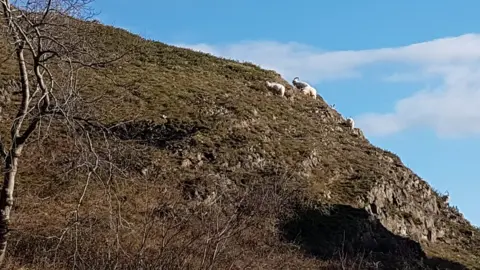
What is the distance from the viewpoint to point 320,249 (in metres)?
20.2

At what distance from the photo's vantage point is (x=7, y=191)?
36.9 feet

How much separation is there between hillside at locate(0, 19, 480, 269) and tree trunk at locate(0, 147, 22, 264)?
1108mm

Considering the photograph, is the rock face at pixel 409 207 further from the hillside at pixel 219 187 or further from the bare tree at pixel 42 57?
the bare tree at pixel 42 57

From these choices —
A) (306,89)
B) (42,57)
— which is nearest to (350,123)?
(306,89)

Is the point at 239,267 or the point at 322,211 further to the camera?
the point at 322,211

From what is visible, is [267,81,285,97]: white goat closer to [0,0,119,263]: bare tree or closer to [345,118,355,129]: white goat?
[345,118,355,129]: white goat

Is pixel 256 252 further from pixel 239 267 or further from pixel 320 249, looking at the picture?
pixel 320 249

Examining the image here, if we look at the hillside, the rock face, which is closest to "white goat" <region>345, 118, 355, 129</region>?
the hillside

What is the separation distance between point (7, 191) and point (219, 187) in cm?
1010

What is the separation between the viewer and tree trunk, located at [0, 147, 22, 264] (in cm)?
1116

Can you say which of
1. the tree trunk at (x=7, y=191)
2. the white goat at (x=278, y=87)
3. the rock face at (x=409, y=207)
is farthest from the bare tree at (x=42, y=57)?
the white goat at (x=278, y=87)

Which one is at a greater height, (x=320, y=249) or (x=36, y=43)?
(x=36, y=43)

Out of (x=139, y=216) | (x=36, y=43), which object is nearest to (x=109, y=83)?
(x=139, y=216)

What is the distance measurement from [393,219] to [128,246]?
12.0 meters
